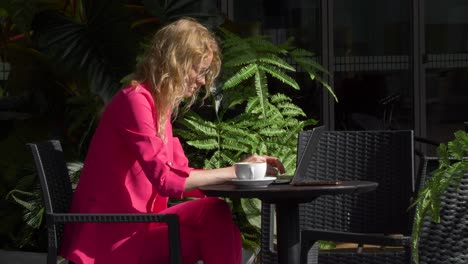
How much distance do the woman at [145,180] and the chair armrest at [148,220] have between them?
0.60 feet

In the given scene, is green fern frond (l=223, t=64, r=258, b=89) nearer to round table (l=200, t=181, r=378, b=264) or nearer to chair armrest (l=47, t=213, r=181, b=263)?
round table (l=200, t=181, r=378, b=264)

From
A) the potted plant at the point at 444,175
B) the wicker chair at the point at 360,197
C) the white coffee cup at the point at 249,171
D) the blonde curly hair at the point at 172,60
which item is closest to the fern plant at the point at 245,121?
the wicker chair at the point at 360,197

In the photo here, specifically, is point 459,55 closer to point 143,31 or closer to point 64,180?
point 143,31

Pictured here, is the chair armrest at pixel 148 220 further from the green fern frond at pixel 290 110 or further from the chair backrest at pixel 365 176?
the green fern frond at pixel 290 110

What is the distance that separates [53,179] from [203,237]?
1.71 ft

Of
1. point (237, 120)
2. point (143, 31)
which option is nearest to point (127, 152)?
point (237, 120)

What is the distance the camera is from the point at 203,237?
141 inches

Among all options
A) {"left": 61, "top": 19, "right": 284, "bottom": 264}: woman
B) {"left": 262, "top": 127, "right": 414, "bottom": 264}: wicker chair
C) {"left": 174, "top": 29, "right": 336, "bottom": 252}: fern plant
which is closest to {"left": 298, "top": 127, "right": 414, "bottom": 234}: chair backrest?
{"left": 262, "top": 127, "right": 414, "bottom": 264}: wicker chair

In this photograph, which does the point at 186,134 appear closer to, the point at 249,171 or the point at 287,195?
the point at 249,171

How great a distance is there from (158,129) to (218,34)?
2274 millimetres

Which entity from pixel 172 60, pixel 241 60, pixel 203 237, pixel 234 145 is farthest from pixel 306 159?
pixel 241 60

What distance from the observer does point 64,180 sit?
3736 millimetres

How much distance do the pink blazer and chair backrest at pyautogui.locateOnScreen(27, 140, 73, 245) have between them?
58mm

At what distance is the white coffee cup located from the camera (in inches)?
135
